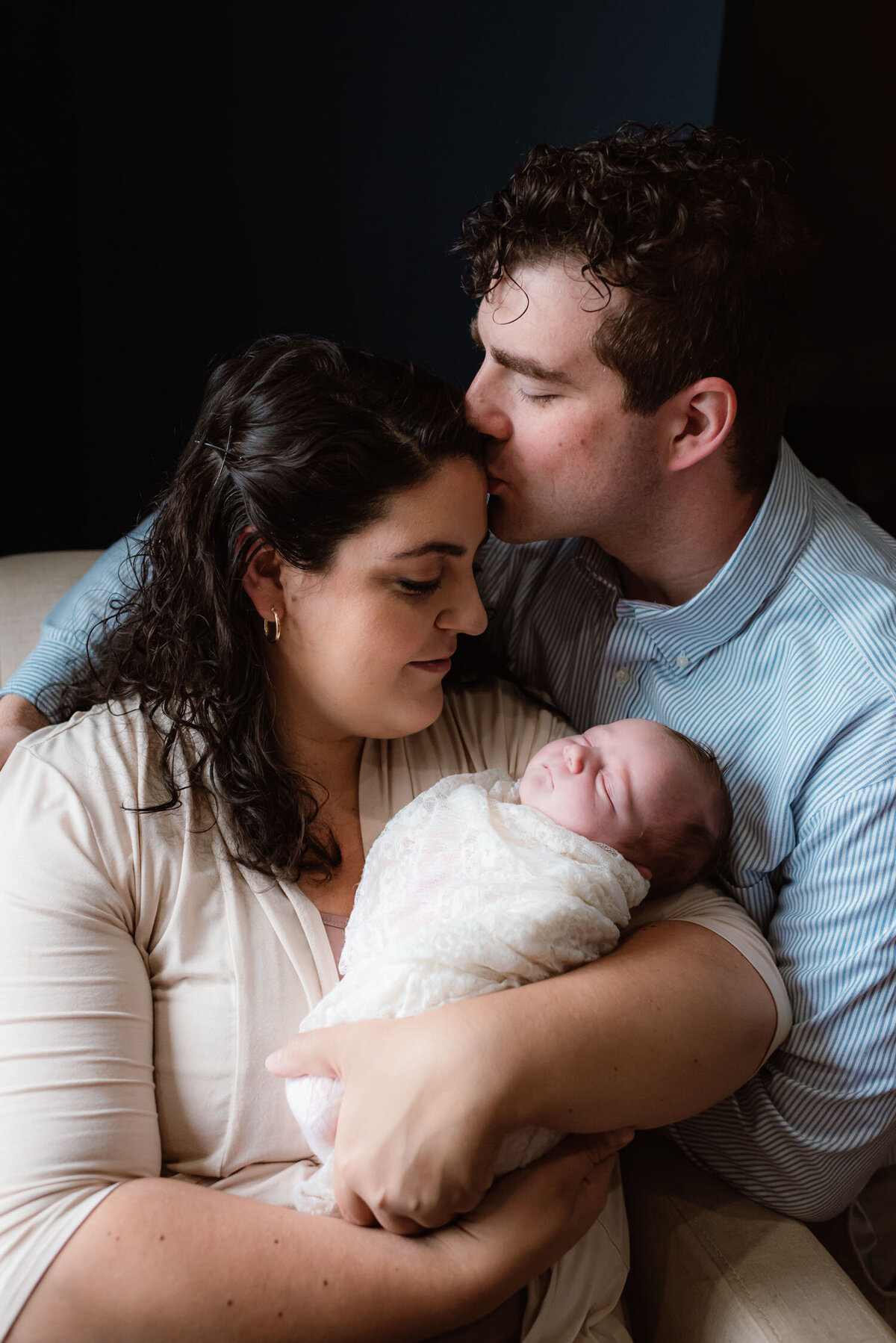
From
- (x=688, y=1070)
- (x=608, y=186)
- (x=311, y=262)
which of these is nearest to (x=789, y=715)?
(x=688, y=1070)

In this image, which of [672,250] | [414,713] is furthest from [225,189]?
[414,713]

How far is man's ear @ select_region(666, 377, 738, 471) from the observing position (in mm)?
1590

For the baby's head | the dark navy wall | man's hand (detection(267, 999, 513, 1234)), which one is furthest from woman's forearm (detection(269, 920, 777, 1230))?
the dark navy wall

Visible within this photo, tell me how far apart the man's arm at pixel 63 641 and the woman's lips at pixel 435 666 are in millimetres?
533

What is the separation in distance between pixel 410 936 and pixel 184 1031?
1.03 feet

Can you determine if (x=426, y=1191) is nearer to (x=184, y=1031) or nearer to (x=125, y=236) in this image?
(x=184, y=1031)

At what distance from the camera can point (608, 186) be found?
1553 mm

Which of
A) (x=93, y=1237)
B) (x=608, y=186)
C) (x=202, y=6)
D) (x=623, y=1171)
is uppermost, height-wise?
(x=202, y=6)

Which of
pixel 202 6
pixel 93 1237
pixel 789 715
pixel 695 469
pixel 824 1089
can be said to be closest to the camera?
pixel 93 1237

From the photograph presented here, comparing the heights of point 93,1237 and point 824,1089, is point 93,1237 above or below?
above

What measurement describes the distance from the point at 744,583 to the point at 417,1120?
919mm

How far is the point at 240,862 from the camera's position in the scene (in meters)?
1.40

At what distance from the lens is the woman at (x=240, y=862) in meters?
1.12

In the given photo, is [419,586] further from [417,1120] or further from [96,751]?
[417,1120]
